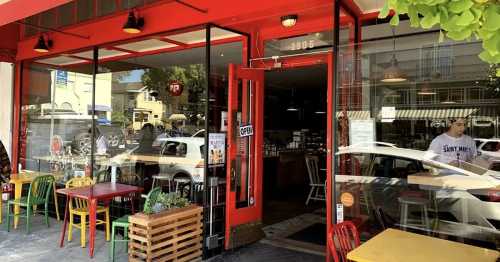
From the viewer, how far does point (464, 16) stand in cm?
107

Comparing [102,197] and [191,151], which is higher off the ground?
[191,151]

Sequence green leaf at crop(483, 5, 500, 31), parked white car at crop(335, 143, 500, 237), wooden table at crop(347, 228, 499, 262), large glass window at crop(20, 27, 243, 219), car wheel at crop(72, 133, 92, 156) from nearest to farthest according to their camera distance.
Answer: green leaf at crop(483, 5, 500, 31)
wooden table at crop(347, 228, 499, 262)
parked white car at crop(335, 143, 500, 237)
large glass window at crop(20, 27, 243, 219)
car wheel at crop(72, 133, 92, 156)

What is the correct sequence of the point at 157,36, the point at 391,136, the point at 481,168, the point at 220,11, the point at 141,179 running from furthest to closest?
the point at 141,179 → the point at 157,36 → the point at 220,11 → the point at 391,136 → the point at 481,168

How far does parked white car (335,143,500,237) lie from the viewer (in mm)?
3484

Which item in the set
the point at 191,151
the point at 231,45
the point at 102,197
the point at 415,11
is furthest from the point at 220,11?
the point at 415,11

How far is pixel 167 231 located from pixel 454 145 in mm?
2944

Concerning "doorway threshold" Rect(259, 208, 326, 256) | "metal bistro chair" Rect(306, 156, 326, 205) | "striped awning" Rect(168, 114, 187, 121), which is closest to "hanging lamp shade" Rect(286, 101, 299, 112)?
"metal bistro chair" Rect(306, 156, 326, 205)

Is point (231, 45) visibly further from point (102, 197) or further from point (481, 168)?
point (481, 168)

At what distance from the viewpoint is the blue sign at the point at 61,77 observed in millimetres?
6988

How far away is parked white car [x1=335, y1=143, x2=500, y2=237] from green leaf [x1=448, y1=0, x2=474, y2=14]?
2.67 metres

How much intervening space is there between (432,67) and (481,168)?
105 cm

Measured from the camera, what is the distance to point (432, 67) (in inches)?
144

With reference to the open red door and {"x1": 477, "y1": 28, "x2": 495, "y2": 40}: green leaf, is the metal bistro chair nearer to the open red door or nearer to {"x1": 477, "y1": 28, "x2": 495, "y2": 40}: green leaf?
the open red door

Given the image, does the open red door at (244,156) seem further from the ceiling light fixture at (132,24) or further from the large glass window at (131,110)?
the ceiling light fixture at (132,24)
